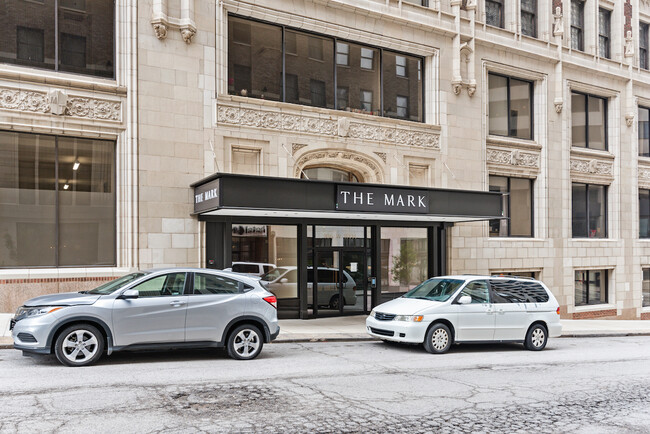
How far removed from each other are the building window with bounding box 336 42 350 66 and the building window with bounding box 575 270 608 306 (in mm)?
13203

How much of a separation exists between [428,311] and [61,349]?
6865 mm

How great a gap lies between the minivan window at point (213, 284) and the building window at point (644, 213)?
2319cm

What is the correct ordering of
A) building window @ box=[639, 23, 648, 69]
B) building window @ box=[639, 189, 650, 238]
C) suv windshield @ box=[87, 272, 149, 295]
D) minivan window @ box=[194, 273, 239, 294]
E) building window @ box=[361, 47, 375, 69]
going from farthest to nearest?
building window @ box=[639, 23, 648, 69] → building window @ box=[639, 189, 650, 238] → building window @ box=[361, 47, 375, 69] → minivan window @ box=[194, 273, 239, 294] → suv windshield @ box=[87, 272, 149, 295]

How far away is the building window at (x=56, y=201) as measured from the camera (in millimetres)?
13984

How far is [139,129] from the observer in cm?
1512

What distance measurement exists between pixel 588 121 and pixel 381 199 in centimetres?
1430

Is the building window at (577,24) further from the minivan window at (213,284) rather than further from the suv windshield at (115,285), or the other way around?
the suv windshield at (115,285)

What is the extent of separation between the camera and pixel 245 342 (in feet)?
34.7

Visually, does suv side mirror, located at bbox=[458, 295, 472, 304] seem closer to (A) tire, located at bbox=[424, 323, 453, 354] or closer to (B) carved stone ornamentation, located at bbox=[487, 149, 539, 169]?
(A) tire, located at bbox=[424, 323, 453, 354]

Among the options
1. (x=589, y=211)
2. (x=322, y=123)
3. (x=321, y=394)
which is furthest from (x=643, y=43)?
(x=321, y=394)

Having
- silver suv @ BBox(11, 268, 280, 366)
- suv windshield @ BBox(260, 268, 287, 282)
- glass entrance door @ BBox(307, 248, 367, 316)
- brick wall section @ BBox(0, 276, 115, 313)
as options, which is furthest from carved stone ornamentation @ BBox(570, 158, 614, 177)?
brick wall section @ BBox(0, 276, 115, 313)

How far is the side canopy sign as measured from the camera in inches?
592

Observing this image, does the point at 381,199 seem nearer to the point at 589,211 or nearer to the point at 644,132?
the point at 589,211

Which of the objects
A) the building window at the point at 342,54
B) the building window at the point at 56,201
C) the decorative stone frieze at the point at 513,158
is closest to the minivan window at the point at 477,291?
the building window at the point at 56,201
